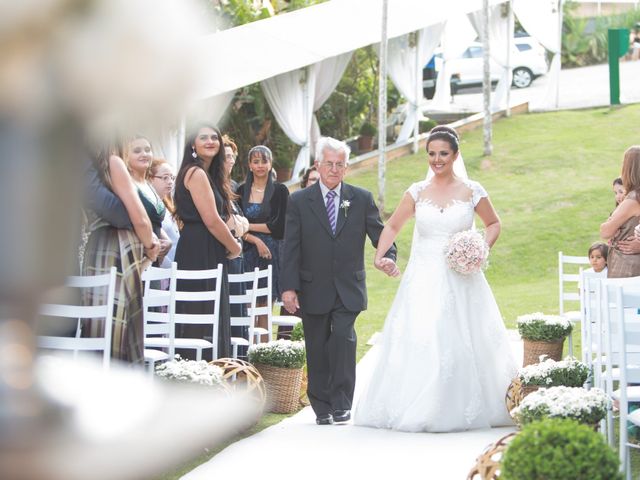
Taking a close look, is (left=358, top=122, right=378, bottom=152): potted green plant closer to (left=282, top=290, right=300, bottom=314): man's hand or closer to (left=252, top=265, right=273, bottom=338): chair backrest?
(left=252, top=265, right=273, bottom=338): chair backrest

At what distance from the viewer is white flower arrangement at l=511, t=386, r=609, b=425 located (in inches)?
205

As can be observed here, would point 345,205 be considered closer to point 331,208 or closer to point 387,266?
point 331,208

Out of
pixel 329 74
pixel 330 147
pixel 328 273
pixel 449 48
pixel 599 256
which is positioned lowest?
pixel 328 273

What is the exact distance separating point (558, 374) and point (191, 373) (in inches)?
86.4

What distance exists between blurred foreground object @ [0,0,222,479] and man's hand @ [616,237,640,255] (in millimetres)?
8421

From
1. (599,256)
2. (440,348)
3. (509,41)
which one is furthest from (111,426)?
(509,41)

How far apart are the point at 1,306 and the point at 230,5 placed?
25.2 m

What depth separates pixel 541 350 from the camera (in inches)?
377

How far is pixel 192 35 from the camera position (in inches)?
20.8

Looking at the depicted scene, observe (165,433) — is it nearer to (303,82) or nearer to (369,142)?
(303,82)

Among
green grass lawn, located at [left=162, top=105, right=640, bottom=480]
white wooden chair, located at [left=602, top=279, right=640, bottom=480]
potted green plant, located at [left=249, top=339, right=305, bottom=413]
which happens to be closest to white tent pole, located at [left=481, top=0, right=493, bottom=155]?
green grass lawn, located at [left=162, top=105, right=640, bottom=480]

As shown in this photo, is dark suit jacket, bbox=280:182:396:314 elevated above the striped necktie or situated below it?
below

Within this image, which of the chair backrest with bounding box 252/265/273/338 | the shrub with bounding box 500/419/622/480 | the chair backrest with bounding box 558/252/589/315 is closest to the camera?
the shrub with bounding box 500/419/622/480

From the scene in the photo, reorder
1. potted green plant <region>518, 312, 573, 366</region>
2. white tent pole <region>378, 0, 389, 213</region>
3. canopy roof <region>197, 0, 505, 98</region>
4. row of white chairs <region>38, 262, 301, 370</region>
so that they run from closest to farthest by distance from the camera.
Result: row of white chairs <region>38, 262, 301, 370</region>
potted green plant <region>518, 312, 573, 366</region>
canopy roof <region>197, 0, 505, 98</region>
white tent pole <region>378, 0, 389, 213</region>
